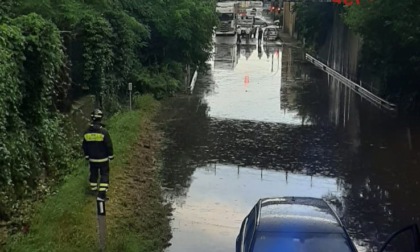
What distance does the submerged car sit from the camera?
7613mm

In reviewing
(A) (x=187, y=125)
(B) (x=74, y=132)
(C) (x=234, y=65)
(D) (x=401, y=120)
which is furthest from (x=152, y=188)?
(C) (x=234, y=65)

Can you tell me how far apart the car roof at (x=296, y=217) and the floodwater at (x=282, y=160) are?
2165mm

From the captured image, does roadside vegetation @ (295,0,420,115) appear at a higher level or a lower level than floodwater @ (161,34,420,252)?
higher

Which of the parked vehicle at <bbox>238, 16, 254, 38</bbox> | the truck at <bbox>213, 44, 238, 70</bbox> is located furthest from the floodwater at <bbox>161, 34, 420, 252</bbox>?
the parked vehicle at <bbox>238, 16, 254, 38</bbox>

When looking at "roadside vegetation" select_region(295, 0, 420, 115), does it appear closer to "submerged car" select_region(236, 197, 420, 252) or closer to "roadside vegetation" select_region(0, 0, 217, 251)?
"roadside vegetation" select_region(0, 0, 217, 251)

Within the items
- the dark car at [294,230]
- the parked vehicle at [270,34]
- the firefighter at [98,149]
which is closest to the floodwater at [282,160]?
the firefighter at [98,149]

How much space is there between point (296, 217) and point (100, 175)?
3.56 meters

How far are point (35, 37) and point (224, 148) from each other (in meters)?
7.69

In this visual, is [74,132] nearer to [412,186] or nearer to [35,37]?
[35,37]

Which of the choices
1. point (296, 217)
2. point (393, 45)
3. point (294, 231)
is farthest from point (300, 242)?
point (393, 45)

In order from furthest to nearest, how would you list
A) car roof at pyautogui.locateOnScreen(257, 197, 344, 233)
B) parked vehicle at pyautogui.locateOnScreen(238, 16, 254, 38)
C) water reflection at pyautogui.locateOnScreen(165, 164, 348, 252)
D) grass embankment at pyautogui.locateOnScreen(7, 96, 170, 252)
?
parked vehicle at pyautogui.locateOnScreen(238, 16, 254, 38) < water reflection at pyautogui.locateOnScreen(165, 164, 348, 252) < grass embankment at pyautogui.locateOnScreen(7, 96, 170, 252) < car roof at pyautogui.locateOnScreen(257, 197, 344, 233)

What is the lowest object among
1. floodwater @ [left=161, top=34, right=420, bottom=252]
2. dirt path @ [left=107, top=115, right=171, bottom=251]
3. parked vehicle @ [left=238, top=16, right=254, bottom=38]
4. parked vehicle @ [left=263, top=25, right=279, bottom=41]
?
parked vehicle @ [left=263, top=25, right=279, bottom=41]

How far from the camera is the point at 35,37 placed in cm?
1240

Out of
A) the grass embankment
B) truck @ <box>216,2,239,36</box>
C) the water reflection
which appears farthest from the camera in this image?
truck @ <box>216,2,239,36</box>
